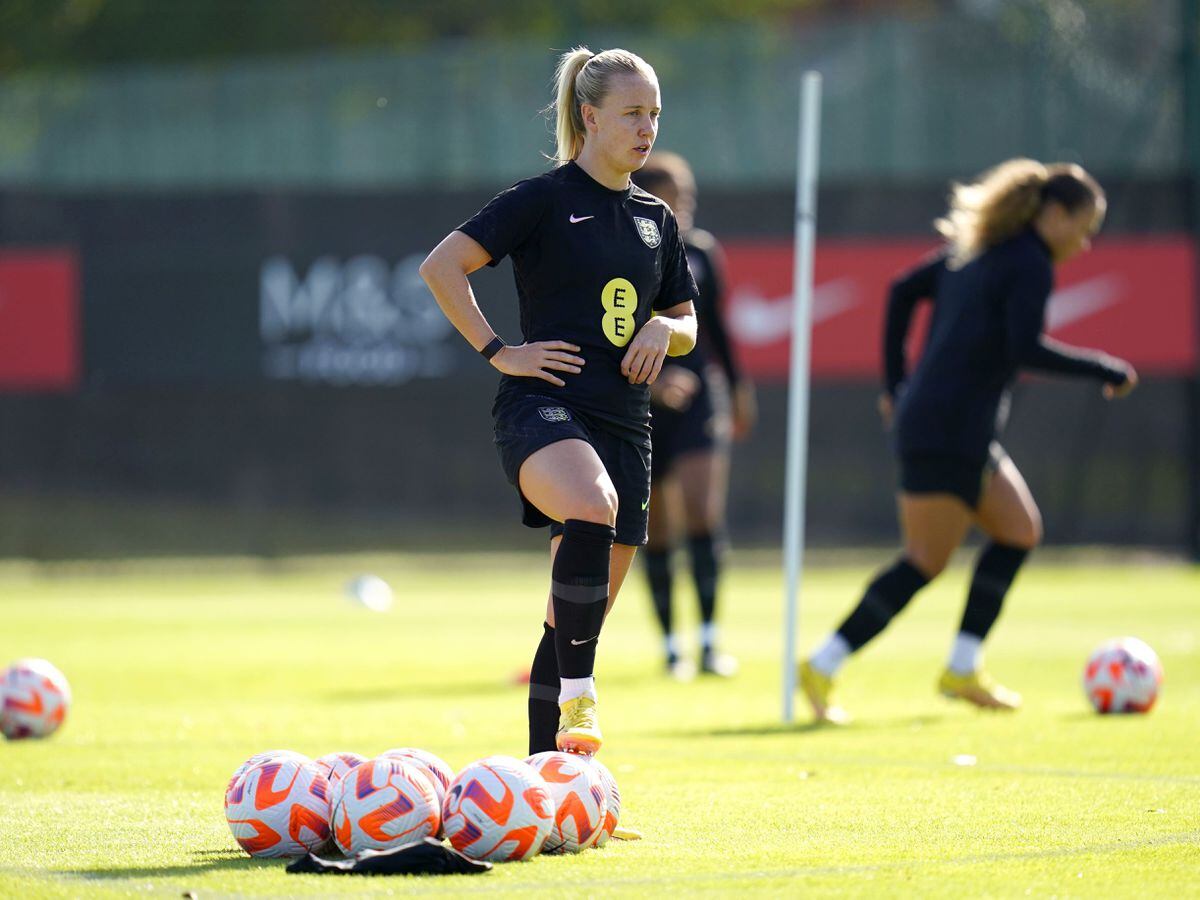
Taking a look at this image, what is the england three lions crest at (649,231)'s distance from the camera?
18.2 feet

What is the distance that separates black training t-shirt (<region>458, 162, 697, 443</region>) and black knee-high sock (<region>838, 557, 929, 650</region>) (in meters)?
2.97

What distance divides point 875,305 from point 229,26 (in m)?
9.54

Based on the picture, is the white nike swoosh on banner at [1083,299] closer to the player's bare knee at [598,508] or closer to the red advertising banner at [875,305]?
the red advertising banner at [875,305]

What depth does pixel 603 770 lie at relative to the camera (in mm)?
5043

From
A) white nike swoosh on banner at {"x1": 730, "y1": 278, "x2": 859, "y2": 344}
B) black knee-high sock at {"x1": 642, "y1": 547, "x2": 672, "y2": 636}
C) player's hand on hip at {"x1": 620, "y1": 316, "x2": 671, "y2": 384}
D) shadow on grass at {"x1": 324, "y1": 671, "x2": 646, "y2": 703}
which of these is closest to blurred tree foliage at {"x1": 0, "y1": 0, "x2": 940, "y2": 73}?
white nike swoosh on banner at {"x1": 730, "y1": 278, "x2": 859, "y2": 344}

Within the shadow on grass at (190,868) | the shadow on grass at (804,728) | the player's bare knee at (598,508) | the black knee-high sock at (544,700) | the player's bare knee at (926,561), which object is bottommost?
the shadow on grass at (804,728)

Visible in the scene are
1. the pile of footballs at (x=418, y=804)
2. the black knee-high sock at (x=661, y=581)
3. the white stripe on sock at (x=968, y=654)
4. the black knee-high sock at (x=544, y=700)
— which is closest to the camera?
the pile of footballs at (x=418, y=804)

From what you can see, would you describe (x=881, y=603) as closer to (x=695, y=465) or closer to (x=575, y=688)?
(x=695, y=465)

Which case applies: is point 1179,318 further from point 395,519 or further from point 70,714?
point 70,714

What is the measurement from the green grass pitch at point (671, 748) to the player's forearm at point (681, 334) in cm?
131

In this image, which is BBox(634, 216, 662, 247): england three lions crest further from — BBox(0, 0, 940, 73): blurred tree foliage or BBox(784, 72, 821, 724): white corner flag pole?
BBox(0, 0, 940, 73): blurred tree foliage

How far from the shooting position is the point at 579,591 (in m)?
5.24

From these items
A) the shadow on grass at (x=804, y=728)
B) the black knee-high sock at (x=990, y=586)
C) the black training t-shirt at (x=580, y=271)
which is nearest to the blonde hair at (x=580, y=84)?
the black training t-shirt at (x=580, y=271)

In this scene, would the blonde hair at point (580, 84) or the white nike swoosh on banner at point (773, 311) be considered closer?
the blonde hair at point (580, 84)
